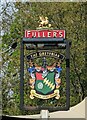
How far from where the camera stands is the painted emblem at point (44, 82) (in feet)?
17.0

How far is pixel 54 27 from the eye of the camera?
9.82 metres

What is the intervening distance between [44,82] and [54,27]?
4.79 m

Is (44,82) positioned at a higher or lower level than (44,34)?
lower

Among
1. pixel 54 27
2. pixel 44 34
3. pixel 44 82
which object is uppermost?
pixel 54 27

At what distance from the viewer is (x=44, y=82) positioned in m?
5.20

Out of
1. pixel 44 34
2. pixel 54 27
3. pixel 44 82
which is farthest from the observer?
pixel 54 27

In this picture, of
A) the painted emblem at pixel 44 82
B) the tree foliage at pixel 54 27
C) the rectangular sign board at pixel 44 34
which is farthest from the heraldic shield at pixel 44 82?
the tree foliage at pixel 54 27

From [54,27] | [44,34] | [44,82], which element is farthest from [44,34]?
[54,27]

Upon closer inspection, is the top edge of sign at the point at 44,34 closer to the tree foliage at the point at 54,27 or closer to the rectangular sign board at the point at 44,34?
the rectangular sign board at the point at 44,34

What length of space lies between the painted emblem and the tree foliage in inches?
181

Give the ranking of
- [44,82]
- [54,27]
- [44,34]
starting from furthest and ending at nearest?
[54,27]
[44,34]
[44,82]

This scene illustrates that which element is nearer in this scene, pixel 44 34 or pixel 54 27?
pixel 44 34

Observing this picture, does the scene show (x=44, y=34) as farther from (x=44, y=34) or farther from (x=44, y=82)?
(x=44, y=82)

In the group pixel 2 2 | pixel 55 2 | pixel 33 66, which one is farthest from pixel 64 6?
pixel 33 66
